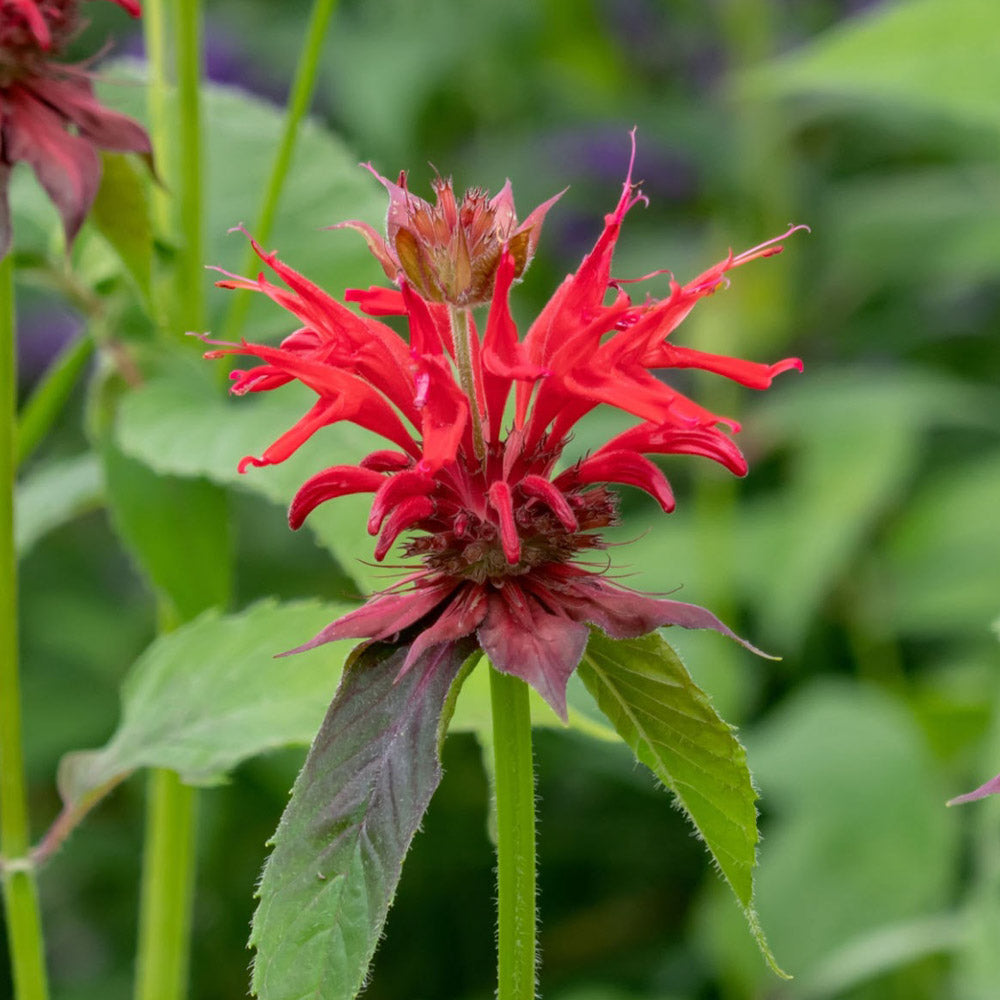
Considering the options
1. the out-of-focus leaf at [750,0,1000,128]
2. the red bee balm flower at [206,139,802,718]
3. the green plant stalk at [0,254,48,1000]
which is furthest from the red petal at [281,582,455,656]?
the out-of-focus leaf at [750,0,1000,128]

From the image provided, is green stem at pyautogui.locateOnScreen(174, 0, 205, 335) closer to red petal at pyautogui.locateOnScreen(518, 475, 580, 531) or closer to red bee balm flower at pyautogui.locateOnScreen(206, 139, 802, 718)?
red bee balm flower at pyautogui.locateOnScreen(206, 139, 802, 718)

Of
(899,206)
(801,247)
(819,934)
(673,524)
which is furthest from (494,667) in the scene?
(801,247)

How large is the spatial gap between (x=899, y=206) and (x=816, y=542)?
0.56 meters

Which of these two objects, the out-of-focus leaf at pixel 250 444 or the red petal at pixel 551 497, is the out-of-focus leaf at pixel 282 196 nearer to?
the out-of-focus leaf at pixel 250 444

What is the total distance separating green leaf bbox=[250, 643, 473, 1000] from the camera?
0.50m

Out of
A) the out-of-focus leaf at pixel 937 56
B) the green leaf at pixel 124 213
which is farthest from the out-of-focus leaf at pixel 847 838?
the green leaf at pixel 124 213

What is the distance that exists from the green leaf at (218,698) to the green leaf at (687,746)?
0.68ft

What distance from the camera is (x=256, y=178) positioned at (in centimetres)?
104

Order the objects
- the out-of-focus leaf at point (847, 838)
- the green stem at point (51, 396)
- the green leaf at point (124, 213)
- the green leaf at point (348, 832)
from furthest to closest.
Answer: the out-of-focus leaf at point (847, 838)
the green stem at point (51, 396)
the green leaf at point (124, 213)
the green leaf at point (348, 832)

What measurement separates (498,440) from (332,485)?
0.07 metres

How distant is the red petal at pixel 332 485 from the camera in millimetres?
544

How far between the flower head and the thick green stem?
0.04 ft

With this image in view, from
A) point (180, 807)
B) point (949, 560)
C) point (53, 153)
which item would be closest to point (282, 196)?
point (53, 153)

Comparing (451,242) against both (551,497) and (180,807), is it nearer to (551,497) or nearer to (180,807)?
(551,497)
